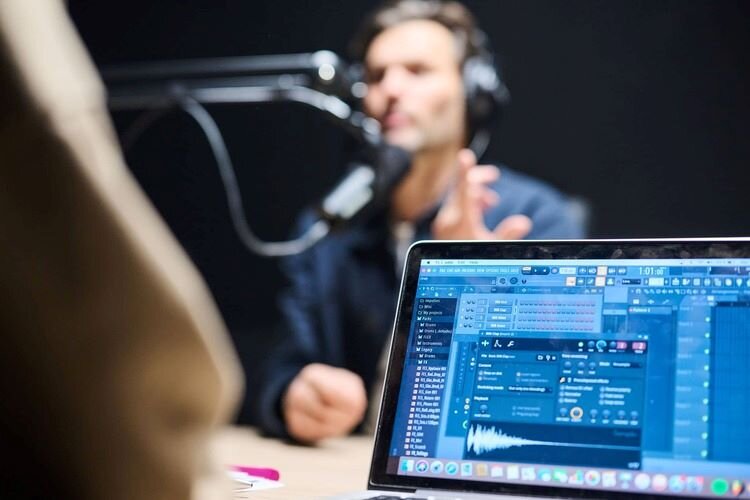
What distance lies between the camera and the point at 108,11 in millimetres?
2379

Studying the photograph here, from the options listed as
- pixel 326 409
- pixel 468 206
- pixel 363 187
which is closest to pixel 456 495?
pixel 326 409

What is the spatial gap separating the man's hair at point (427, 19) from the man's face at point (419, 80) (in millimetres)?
15

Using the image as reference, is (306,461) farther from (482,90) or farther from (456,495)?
(482,90)

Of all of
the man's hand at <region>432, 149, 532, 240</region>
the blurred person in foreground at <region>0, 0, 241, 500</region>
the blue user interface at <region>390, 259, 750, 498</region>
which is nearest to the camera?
the blurred person in foreground at <region>0, 0, 241, 500</region>

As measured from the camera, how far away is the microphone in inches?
51.6

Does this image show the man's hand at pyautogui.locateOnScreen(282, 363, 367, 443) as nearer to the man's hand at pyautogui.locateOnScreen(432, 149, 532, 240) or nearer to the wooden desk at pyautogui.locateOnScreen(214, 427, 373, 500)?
the wooden desk at pyautogui.locateOnScreen(214, 427, 373, 500)

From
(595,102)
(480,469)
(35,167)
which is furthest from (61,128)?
(595,102)

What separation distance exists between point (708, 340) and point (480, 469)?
21 centimetres

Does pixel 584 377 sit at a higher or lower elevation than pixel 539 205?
lower

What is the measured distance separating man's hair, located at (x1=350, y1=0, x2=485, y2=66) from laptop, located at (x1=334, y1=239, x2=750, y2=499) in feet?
4.35

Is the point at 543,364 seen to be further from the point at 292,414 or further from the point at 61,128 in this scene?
the point at 292,414

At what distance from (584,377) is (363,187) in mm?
727

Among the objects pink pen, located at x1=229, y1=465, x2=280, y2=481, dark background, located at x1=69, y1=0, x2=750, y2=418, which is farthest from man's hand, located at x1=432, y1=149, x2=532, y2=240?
pink pen, located at x1=229, y1=465, x2=280, y2=481

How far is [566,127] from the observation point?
6.28 ft
